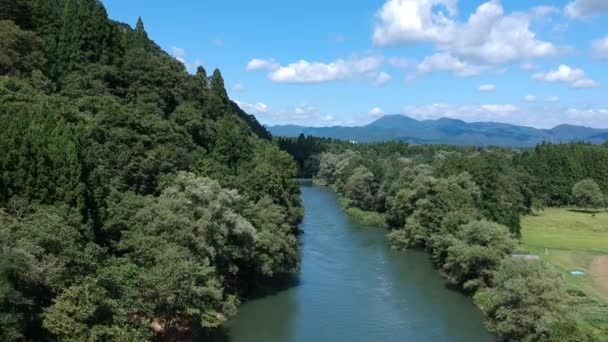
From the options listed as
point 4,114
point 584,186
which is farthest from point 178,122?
point 584,186

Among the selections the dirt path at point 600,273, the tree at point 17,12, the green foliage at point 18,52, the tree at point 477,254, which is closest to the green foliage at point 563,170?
the dirt path at point 600,273

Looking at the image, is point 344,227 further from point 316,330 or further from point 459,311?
point 316,330

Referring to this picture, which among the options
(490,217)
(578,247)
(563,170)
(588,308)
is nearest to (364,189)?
(490,217)

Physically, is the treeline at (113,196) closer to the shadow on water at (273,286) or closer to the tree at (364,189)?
the shadow on water at (273,286)

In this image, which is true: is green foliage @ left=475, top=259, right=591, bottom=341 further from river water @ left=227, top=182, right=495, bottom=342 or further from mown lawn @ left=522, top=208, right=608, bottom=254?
mown lawn @ left=522, top=208, right=608, bottom=254

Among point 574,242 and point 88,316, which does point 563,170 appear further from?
point 88,316

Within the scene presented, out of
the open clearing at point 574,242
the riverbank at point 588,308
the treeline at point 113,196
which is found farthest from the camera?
the open clearing at point 574,242
